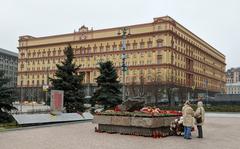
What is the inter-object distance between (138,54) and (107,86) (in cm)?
5608

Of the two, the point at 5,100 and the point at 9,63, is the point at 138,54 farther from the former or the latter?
the point at 9,63

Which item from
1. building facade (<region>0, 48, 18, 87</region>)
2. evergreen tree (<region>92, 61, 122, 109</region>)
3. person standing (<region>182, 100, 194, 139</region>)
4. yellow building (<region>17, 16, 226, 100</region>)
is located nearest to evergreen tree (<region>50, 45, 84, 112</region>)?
evergreen tree (<region>92, 61, 122, 109</region>)

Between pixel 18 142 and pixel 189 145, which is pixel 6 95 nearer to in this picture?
pixel 18 142

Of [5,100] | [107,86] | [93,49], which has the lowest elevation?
[5,100]

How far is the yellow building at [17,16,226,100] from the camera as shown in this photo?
80938 mm

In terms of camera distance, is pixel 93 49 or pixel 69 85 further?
pixel 93 49

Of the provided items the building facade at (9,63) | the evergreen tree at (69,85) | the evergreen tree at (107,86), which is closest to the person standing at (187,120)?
the evergreen tree at (69,85)

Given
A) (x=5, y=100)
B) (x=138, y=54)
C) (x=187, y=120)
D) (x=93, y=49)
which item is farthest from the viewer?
(x=93, y=49)

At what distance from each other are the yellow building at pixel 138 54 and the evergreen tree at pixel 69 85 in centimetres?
4584

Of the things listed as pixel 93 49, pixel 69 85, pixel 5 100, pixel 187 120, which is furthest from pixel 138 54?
pixel 187 120

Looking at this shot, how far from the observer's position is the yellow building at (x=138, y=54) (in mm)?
80938

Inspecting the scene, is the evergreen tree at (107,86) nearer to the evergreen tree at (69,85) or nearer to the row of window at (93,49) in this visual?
the evergreen tree at (69,85)

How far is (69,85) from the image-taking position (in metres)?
26.7

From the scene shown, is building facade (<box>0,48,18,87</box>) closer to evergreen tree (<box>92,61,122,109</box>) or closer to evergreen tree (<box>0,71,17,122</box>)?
evergreen tree (<box>92,61,122,109</box>)
